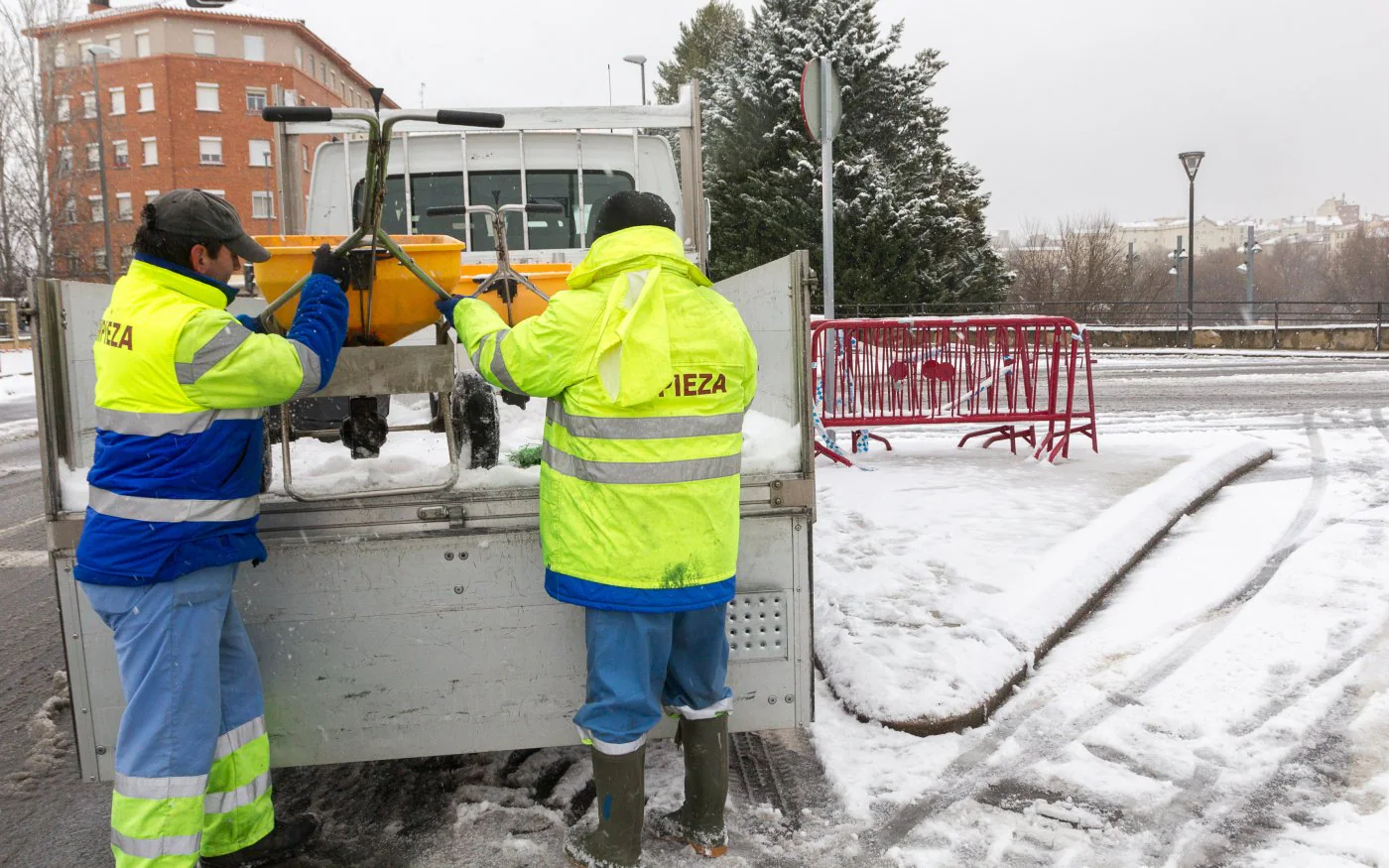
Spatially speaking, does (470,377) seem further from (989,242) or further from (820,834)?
(989,242)

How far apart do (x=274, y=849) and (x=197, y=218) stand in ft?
5.90

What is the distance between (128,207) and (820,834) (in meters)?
68.9

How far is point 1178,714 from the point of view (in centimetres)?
393

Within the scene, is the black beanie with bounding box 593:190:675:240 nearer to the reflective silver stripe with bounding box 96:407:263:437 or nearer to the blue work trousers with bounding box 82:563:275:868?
the reflective silver stripe with bounding box 96:407:263:437

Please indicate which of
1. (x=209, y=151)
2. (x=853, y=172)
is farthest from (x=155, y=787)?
(x=209, y=151)

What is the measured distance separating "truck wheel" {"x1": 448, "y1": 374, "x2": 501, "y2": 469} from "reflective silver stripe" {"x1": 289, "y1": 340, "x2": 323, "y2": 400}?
0.75 metres

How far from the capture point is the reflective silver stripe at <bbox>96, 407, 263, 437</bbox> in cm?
263

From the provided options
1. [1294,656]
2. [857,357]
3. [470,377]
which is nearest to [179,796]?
[470,377]

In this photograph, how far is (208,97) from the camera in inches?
2441

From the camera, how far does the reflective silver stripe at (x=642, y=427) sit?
110 inches

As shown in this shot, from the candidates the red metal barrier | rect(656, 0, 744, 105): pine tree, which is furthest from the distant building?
the red metal barrier

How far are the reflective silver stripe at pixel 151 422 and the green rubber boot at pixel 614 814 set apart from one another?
4.51ft

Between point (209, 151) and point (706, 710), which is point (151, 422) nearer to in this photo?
point (706, 710)

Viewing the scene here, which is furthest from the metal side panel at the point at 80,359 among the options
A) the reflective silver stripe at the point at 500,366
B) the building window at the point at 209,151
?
the building window at the point at 209,151
